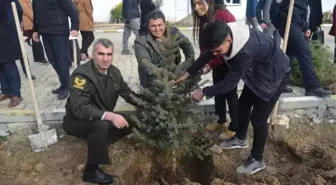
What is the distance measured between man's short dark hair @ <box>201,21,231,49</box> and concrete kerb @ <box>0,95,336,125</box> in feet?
Result: 6.04

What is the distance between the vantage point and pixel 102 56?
338cm

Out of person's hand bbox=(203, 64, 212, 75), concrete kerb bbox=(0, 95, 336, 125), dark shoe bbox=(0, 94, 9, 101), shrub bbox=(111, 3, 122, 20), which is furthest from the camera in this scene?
shrub bbox=(111, 3, 122, 20)

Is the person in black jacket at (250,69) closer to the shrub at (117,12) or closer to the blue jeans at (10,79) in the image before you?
the blue jeans at (10,79)

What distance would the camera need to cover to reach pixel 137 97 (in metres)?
3.67

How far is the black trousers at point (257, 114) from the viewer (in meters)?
3.28

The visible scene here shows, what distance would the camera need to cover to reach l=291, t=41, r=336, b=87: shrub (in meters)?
5.36

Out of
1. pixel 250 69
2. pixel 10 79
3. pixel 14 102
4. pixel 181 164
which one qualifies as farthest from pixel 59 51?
pixel 250 69

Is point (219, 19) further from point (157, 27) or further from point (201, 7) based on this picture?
point (157, 27)

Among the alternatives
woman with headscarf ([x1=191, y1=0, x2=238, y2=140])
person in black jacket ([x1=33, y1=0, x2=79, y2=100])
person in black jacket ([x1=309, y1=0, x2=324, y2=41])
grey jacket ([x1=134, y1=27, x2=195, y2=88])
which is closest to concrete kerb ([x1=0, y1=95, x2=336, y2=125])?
woman with headscarf ([x1=191, y1=0, x2=238, y2=140])

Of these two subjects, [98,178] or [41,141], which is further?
[41,141]

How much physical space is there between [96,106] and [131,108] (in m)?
1.05

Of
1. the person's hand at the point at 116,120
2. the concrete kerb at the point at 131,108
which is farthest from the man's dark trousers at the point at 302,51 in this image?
the person's hand at the point at 116,120

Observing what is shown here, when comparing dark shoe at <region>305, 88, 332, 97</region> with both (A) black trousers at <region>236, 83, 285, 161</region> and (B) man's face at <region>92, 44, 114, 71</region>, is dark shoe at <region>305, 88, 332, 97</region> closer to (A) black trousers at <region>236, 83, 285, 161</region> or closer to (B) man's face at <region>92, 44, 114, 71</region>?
(A) black trousers at <region>236, 83, 285, 161</region>

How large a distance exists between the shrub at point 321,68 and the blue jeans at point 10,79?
421cm
